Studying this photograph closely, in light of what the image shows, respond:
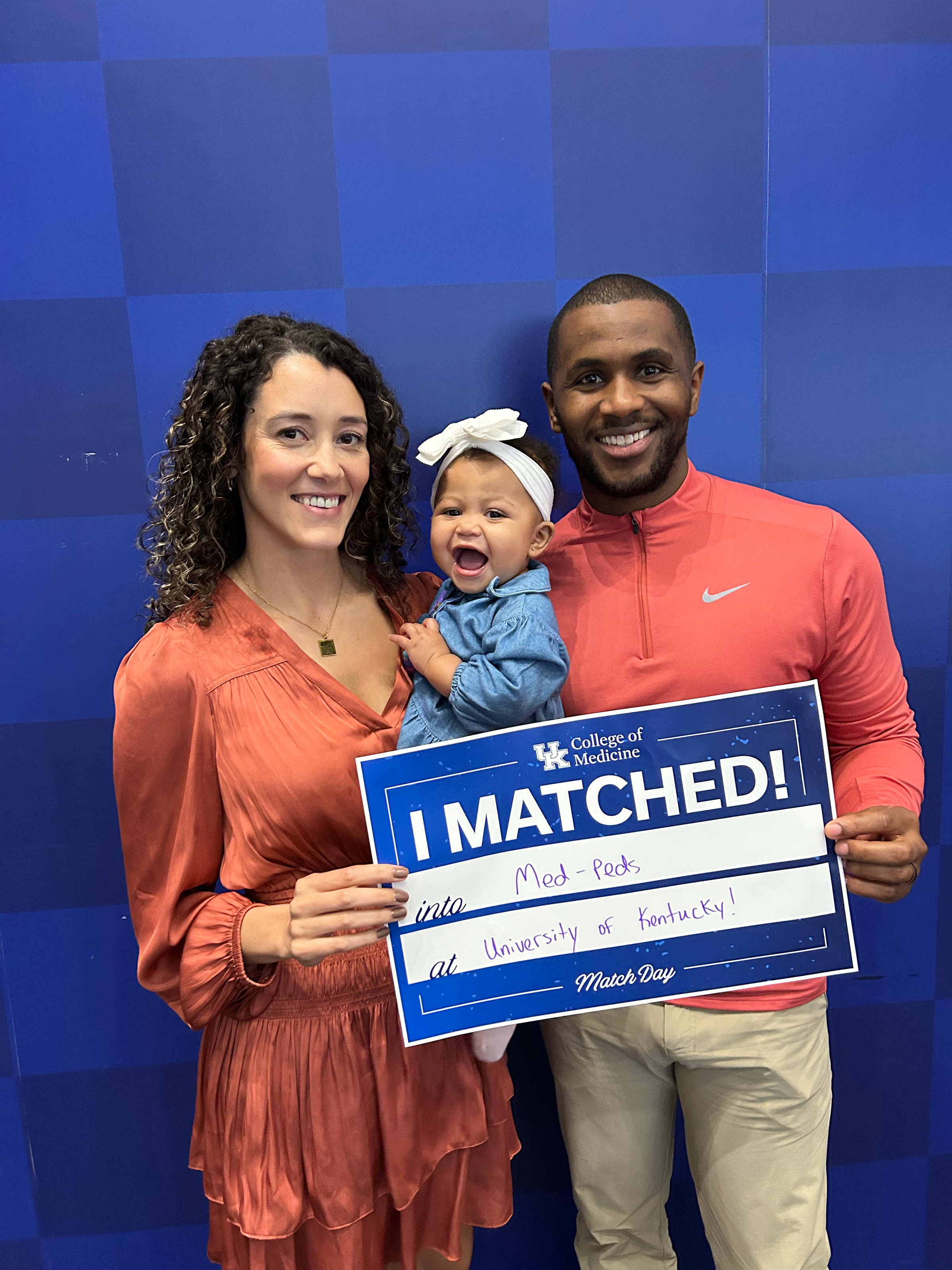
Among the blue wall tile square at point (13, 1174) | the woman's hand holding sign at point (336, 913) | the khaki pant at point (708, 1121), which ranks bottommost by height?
the blue wall tile square at point (13, 1174)

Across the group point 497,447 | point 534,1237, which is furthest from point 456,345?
point 534,1237

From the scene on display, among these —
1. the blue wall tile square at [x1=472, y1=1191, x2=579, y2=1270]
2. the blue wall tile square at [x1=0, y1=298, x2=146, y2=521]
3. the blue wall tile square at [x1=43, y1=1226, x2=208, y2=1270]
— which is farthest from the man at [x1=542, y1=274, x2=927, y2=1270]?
the blue wall tile square at [x1=43, y1=1226, x2=208, y2=1270]

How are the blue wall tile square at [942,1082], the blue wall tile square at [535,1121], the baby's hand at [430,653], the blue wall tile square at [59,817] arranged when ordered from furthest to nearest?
the blue wall tile square at [942,1082] → the blue wall tile square at [535,1121] → the blue wall tile square at [59,817] → the baby's hand at [430,653]

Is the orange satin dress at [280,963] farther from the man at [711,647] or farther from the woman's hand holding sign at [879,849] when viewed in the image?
the woman's hand holding sign at [879,849]

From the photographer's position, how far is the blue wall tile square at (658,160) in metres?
1.85

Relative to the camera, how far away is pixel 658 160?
74.2 inches

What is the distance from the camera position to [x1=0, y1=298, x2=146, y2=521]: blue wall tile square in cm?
188

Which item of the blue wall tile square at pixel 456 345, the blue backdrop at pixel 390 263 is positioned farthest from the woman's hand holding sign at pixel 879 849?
the blue wall tile square at pixel 456 345

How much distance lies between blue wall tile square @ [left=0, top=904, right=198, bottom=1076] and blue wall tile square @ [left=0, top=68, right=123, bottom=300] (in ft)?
4.86

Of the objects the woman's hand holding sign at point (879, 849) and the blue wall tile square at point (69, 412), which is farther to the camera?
the blue wall tile square at point (69, 412)

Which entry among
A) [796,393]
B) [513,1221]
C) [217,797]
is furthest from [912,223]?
[513,1221]

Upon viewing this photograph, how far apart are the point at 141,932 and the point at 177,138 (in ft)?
5.39

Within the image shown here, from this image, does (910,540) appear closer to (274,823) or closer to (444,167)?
(444,167)

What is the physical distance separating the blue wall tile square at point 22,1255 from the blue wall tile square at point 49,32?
2.82m
